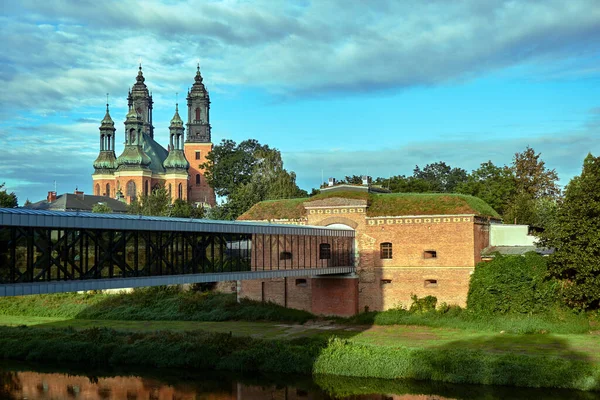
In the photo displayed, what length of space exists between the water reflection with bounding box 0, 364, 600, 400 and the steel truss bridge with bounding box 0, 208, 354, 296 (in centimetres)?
428

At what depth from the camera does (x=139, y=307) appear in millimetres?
42438

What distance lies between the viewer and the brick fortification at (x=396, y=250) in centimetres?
3700

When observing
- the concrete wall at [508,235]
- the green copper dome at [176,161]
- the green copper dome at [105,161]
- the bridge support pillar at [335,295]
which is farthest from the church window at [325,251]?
the green copper dome at [105,161]

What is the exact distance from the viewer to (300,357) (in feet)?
94.4

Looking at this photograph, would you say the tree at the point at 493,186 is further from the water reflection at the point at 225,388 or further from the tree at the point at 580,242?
the water reflection at the point at 225,388

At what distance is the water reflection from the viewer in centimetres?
2513

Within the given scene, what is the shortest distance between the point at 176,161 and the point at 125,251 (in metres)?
78.7

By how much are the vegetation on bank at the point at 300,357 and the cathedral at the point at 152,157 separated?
6021 centimetres

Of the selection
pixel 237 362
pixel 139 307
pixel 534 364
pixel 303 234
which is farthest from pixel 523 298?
pixel 139 307

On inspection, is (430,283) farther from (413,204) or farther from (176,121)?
(176,121)

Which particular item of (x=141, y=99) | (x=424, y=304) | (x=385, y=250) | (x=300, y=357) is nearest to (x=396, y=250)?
(x=385, y=250)

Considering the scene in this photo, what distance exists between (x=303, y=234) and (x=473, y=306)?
30.6ft

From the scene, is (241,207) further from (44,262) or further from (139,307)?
(44,262)

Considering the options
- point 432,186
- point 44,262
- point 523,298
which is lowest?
point 523,298
